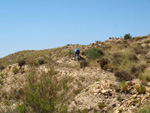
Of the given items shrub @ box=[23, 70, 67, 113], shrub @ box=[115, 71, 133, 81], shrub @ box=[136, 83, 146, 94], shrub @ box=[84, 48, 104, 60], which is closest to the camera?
shrub @ box=[23, 70, 67, 113]

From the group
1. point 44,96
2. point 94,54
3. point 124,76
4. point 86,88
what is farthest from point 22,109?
point 94,54

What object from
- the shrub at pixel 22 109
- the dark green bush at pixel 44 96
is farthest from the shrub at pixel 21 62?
the shrub at pixel 22 109

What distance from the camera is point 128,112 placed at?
7.28 meters

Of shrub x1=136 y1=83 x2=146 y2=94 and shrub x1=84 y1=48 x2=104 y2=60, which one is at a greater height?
shrub x1=84 y1=48 x2=104 y2=60

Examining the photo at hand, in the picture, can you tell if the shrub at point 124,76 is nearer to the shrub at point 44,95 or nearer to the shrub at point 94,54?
the shrub at point 44,95

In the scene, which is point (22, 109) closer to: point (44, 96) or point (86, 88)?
point (44, 96)

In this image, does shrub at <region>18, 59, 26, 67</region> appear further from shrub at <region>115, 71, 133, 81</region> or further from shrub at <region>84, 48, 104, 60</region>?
shrub at <region>115, 71, 133, 81</region>

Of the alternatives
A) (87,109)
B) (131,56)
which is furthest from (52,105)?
(131,56)

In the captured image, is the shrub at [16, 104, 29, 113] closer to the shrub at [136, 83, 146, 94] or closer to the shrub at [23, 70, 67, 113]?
the shrub at [23, 70, 67, 113]

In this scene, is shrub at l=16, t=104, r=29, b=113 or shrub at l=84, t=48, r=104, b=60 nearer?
shrub at l=16, t=104, r=29, b=113

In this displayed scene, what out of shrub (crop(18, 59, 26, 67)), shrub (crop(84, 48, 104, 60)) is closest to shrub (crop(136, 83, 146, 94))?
shrub (crop(84, 48, 104, 60))

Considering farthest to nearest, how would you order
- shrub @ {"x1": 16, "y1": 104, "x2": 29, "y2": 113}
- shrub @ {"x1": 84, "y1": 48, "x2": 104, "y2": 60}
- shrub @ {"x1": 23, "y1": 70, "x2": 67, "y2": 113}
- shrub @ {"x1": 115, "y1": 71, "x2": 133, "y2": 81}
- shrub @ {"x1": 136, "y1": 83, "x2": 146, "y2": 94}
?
1. shrub @ {"x1": 84, "y1": 48, "x2": 104, "y2": 60}
2. shrub @ {"x1": 115, "y1": 71, "x2": 133, "y2": 81}
3. shrub @ {"x1": 136, "y1": 83, "x2": 146, "y2": 94}
4. shrub @ {"x1": 16, "y1": 104, "x2": 29, "y2": 113}
5. shrub @ {"x1": 23, "y1": 70, "x2": 67, "y2": 113}

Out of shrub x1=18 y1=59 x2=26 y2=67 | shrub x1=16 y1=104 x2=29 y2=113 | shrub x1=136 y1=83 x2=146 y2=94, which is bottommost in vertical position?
shrub x1=136 y1=83 x2=146 y2=94

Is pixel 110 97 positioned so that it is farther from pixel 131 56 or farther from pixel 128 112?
pixel 131 56
